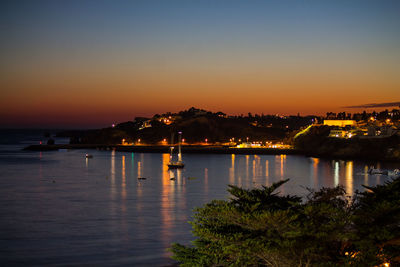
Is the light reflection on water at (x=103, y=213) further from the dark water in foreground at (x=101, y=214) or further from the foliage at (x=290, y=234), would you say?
the foliage at (x=290, y=234)

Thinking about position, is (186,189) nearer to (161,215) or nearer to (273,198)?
(161,215)

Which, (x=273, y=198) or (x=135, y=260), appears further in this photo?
(x=135, y=260)

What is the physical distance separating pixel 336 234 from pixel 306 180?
147 ft

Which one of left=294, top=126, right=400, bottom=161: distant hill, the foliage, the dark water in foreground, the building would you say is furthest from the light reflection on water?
the building

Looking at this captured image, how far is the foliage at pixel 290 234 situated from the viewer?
860 cm

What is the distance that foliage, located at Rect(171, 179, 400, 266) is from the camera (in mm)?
8602

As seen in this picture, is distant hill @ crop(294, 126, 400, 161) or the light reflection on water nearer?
the light reflection on water

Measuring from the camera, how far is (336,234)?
8.93 metres

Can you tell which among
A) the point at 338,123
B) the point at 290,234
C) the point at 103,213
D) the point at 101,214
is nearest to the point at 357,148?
the point at 338,123

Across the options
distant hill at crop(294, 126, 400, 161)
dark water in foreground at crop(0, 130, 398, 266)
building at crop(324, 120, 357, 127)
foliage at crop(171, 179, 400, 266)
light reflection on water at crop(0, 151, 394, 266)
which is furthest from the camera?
building at crop(324, 120, 357, 127)

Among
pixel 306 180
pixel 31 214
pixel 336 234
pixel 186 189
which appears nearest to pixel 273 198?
pixel 336 234

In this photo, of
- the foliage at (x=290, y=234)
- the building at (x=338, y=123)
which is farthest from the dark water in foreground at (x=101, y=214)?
the building at (x=338, y=123)

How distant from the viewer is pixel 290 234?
841 centimetres

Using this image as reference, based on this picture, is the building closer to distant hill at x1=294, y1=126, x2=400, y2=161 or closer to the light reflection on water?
distant hill at x1=294, y1=126, x2=400, y2=161
